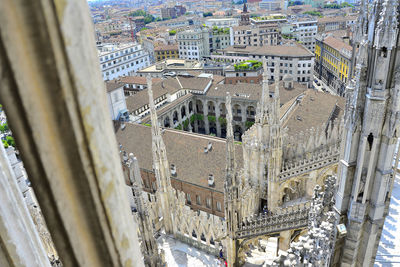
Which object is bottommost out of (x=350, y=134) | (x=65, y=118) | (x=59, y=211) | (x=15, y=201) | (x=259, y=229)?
(x=259, y=229)

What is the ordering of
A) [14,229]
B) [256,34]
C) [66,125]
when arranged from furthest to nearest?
1. [256,34]
2. [14,229]
3. [66,125]

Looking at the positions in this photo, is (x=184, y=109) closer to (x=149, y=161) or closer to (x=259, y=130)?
(x=149, y=161)

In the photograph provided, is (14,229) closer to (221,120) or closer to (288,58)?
(221,120)

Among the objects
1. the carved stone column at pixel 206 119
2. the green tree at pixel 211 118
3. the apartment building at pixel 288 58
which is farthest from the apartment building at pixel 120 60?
the green tree at pixel 211 118

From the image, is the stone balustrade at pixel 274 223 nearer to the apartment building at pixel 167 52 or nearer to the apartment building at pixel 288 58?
the apartment building at pixel 288 58

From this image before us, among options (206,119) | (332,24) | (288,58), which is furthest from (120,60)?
(332,24)

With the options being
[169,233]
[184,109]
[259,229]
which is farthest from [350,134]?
[184,109]
